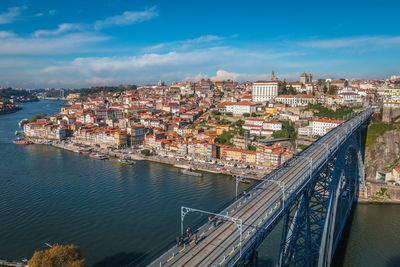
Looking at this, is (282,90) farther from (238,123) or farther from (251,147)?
(251,147)

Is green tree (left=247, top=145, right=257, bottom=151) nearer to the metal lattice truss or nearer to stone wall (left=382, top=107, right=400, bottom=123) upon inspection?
stone wall (left=382, top=107, right=400, bottom=123)

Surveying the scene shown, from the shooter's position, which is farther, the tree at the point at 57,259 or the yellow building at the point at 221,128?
the yellow building at the point at 221,128

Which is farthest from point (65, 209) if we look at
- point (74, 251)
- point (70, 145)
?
point (70, 145)

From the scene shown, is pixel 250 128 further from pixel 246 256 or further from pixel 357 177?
pixel 246 256

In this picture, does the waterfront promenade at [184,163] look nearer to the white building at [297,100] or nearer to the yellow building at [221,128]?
the yellow building at [221,128]

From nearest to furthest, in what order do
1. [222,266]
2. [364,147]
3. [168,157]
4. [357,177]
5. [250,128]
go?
[222,266], [357,177], [364,147], [168,157], [250,128]

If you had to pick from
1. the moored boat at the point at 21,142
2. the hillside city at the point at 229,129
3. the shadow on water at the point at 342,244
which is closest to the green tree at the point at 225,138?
the hillside city at the point at 229,129

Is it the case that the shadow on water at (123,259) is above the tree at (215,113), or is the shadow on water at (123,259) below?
below
